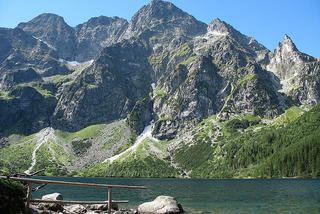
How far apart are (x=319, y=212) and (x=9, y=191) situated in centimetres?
4485

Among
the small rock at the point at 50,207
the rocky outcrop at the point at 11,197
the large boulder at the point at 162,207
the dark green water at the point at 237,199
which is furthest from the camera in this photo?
the dark green water at the point at 237,199

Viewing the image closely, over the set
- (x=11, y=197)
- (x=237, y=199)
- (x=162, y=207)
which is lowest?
(x=237, y=199)

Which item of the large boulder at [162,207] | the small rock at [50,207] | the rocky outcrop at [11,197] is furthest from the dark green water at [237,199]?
the rocky outcrop at [11,197]

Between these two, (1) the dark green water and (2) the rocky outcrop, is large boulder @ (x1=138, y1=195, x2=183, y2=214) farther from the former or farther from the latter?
(2) the rocky outcrop

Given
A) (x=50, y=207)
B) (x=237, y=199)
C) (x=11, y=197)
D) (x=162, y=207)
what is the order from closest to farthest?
(x=11, y=197), (x=50, y=207), (x=162, y=207), (x=237, y=199)

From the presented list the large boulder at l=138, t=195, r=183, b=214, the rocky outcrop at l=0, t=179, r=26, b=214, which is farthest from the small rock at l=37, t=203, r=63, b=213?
the large boulder at l=138, t=195, r=183, b=214

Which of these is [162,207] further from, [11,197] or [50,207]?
[11,197]

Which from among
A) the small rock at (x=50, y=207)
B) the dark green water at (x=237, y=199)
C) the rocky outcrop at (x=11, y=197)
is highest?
the rocky outcrop at (x=11, y=197)

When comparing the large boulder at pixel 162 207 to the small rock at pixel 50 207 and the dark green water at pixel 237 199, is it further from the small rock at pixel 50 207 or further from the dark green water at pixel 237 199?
the small rock at pixel 50 207

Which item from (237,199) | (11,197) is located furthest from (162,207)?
(237,199)

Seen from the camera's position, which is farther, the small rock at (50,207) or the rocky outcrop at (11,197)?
the small rock at (50,207)

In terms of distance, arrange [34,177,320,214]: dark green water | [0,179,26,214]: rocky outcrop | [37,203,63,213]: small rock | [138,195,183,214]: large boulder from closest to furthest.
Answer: [0,179,26,214]: rocky outcrop < [37,203,63,213]: small rock < [138,195,183,214]: large boulder < [34,177,320,214]: dark green water

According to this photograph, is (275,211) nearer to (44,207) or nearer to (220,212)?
(220,212)

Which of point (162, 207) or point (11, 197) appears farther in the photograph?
point (162, 207)
